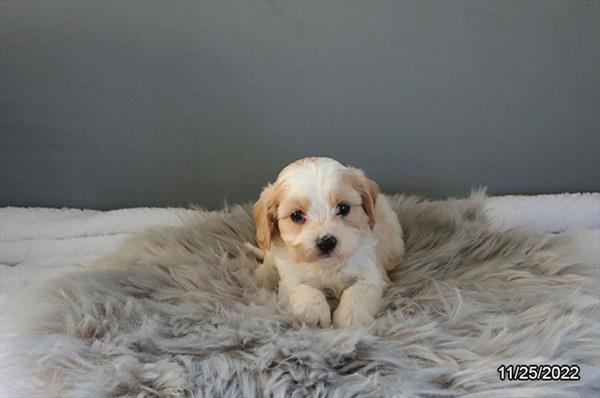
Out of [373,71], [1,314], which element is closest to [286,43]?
[373,71]

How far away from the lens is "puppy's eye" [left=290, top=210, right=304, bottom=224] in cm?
131

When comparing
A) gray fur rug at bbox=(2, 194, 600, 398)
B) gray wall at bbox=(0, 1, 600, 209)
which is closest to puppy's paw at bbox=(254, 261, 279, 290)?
gray fur rug at bbox=(2, 194, 600, 398)

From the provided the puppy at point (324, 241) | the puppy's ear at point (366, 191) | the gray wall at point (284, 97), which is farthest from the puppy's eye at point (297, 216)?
the gray wall at point (284, 97)

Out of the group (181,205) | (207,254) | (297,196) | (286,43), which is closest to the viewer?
(297,196)

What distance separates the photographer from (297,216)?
132 cm

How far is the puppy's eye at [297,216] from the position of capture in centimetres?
131

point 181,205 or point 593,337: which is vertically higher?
point 181,205

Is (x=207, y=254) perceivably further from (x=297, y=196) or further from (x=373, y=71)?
(x=373, y=71)

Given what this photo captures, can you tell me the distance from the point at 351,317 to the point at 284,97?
877mm

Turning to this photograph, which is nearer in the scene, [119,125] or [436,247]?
[436,247]

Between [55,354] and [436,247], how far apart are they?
876 mm

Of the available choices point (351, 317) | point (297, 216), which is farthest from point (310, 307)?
point (297, 216)

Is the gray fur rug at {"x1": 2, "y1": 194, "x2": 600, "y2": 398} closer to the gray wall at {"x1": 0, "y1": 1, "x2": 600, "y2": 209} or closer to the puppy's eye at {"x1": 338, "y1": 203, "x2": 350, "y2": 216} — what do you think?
the puppy's eye at {"x1": 338, "y1": 203, "x2": 350, "y2": 216}

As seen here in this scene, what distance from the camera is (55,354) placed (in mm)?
1104
